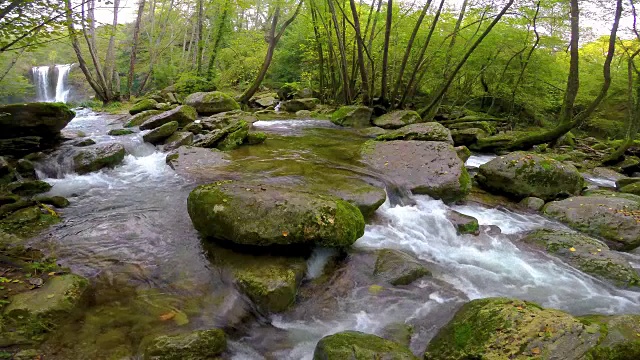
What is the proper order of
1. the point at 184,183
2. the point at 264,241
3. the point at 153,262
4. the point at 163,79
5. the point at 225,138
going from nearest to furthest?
the point at 264,241
the point at 153,262
the point at 184,183
the point at 225,138
the point at 163,79

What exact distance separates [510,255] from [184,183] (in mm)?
5926

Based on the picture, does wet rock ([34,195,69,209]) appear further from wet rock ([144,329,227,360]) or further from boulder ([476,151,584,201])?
boulder ([476,151,584,201])

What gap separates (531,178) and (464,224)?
2764mm

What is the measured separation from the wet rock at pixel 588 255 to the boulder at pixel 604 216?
2.12ft

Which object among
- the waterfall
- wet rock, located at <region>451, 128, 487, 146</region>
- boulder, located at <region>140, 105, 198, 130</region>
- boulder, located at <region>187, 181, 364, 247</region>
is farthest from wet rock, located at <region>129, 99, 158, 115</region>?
the waterfall

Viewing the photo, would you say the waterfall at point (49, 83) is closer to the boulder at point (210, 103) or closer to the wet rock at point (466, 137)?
the boulder at point (210, 103)

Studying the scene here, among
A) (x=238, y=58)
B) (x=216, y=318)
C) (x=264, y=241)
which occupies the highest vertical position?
(x=238, y=58)

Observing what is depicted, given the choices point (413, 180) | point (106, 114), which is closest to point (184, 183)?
point (413, 180)

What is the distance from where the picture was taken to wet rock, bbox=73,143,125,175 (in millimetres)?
7820

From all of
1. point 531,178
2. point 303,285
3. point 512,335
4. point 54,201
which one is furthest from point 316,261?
point 531,178

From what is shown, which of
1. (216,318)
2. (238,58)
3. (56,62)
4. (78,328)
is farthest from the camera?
(56,62)

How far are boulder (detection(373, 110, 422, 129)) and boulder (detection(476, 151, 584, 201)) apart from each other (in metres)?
5.35

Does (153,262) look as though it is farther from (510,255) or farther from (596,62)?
(596,62)

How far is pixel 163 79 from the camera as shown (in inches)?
1059
